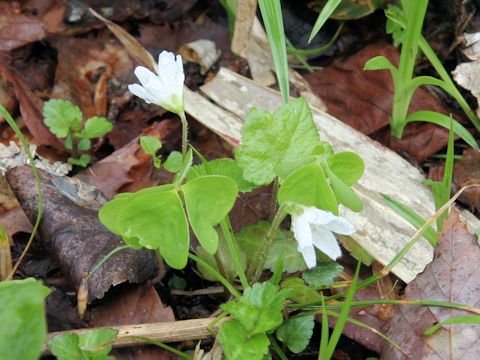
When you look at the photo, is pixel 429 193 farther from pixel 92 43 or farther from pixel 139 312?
Answer: pixel 92 43

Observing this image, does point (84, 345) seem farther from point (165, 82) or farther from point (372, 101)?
point (372, 101)

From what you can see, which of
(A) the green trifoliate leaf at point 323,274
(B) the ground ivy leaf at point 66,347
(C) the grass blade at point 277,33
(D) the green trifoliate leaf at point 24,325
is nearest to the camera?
(D) the green trifoliate leaf at point 24,325

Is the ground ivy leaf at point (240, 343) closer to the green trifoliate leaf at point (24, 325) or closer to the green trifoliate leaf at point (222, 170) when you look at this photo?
Answer: the green trifoliate leaf at point (222, 170)

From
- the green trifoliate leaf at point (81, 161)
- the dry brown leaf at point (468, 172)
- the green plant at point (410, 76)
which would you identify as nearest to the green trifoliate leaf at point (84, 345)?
the green trifoliate leaf at point (81, 161)

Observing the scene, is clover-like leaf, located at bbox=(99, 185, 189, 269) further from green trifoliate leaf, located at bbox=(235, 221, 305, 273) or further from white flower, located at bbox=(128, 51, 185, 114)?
green trifoliate leaf, located at bbox=(235, 221, 305, 273)

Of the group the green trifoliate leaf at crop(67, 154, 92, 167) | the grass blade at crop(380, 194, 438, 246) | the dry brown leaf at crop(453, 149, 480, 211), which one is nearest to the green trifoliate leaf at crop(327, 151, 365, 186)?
the grass blade at crop(380, 194, 438, 246)

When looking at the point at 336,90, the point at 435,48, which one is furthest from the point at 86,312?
the point at 435,48

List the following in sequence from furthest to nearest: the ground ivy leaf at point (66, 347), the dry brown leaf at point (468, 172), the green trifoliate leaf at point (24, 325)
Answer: the dry brown leaf at point (468, 172)
the ground ivy leaf at point (66, 347)
the green trifoliate leaf at point (24, 325)
